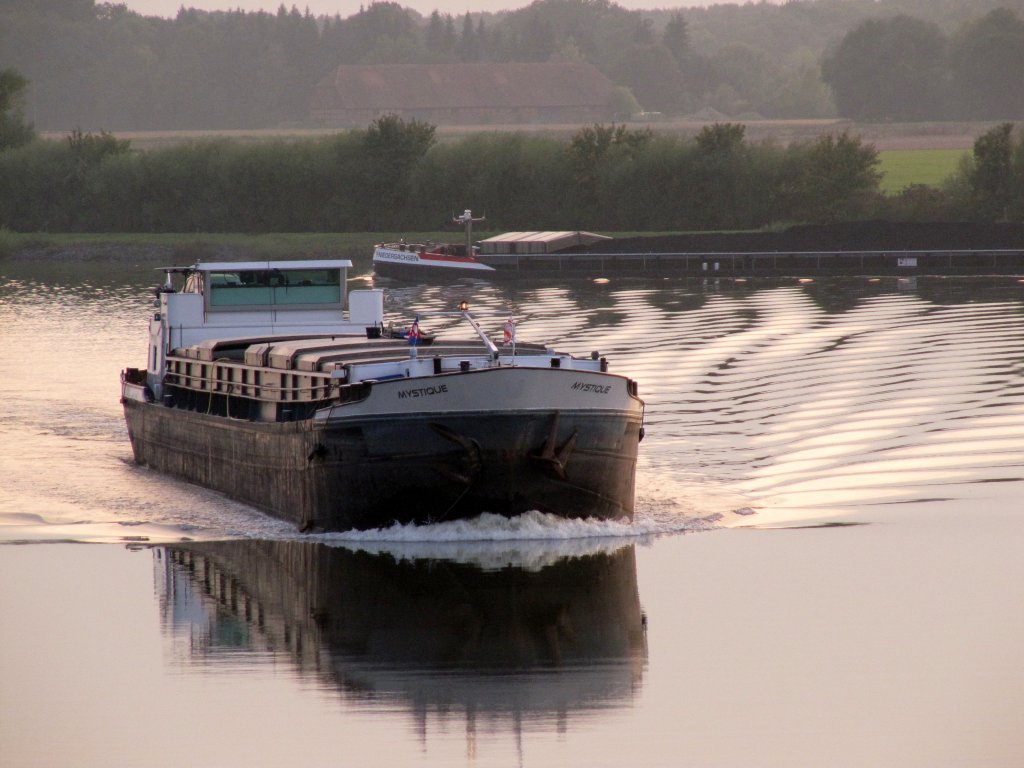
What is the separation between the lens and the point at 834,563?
67.9 feet

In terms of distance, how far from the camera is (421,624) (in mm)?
18688

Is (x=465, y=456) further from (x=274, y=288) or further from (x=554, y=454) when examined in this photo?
(x=274, y=288)

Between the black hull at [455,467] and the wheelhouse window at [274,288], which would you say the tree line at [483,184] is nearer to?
the wheelhouse window at [274,288]

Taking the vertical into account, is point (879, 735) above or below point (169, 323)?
below

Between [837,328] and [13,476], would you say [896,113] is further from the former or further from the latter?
[13,476]

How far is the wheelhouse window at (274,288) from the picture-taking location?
103 feet

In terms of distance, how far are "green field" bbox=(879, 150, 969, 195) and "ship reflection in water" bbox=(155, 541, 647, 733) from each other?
3325 inches

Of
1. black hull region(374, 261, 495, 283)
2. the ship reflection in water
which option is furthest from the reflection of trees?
black hull region(374, 261, 495, 283)

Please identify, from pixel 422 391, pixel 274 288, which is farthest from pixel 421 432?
pixel 274 288

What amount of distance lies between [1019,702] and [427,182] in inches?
3712

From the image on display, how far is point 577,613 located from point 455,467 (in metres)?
3.59

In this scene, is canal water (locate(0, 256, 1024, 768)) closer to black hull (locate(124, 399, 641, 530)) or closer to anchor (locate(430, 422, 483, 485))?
black hull (locate(124, 399, 641, 530))

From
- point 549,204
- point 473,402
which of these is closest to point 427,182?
point 549,204

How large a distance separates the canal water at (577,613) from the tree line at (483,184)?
212 ft
